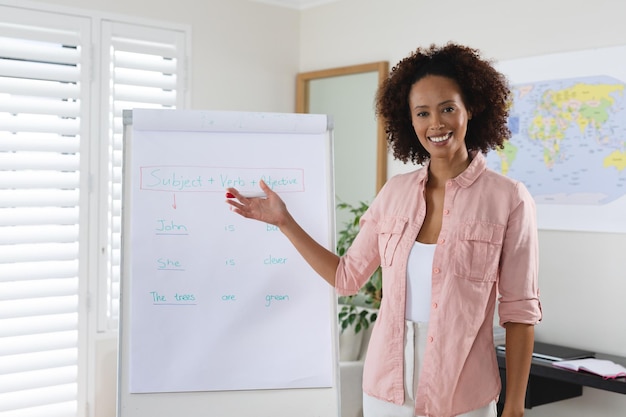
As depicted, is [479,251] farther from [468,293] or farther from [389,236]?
[389,236]

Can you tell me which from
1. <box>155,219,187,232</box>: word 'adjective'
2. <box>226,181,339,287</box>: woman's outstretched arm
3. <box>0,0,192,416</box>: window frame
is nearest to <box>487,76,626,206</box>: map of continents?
<box>226,181,339,287</box>: woman's outstretched arm

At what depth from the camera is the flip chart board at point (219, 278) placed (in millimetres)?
2186

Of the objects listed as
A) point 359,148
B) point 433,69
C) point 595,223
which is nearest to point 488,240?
point 433,69

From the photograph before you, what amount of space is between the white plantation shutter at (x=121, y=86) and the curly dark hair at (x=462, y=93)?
7.13ft

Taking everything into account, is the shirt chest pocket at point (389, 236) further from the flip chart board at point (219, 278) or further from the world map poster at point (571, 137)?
the world map poster at point (571, 137)

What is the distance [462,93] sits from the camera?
6.55 feet

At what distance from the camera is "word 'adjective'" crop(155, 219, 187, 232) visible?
7.25 ft

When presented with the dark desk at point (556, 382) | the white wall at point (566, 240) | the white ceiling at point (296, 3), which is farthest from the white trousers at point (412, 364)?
the white ceiling at point (296, 3)

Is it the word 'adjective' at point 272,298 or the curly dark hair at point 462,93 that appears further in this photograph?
the word 'adjective' at point 272,298

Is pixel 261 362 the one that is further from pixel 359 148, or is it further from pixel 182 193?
pixel 359 148

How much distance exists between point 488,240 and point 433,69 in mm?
476

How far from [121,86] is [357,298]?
5.86ft

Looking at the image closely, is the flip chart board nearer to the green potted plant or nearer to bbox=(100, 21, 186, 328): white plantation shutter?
the green potted plant

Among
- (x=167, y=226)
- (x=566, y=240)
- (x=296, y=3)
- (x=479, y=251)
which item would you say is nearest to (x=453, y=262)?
(x=479, y=251)
